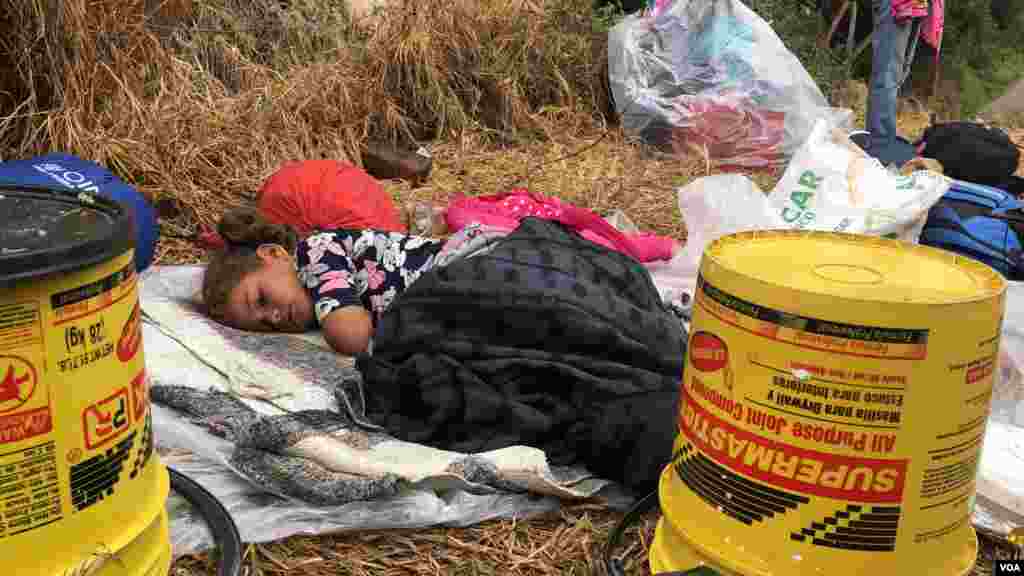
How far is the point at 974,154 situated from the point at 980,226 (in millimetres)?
956

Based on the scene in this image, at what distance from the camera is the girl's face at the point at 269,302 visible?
264 cm

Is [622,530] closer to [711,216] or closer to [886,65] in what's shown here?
[711,216]

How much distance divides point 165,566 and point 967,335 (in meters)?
1.25

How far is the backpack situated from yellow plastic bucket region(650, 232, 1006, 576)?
5.85ft

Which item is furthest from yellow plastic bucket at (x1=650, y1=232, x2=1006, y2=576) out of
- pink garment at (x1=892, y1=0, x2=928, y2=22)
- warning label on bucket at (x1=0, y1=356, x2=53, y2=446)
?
pink garment at (x1=892, y1=0, x2=928, y2=22)

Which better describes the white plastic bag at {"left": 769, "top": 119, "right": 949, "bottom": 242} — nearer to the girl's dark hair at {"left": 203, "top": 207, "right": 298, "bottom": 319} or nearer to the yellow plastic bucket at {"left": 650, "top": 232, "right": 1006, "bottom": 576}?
the girl's dark hair at {"left": 203, "top": 207, "right": 298, "bottom": 319}

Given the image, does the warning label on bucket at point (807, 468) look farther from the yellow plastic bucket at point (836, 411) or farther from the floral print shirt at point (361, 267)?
the floral print shirt at point (361, 267)

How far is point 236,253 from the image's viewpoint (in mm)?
2707

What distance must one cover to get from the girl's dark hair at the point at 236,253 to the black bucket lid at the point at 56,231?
1217mm

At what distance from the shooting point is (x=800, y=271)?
4.55 ft

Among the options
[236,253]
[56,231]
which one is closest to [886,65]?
[236,253]

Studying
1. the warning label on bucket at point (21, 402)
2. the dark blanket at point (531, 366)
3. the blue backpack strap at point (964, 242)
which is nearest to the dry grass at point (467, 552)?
Result: the dark blanket at point (531, 366)

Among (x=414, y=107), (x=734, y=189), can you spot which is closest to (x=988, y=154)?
(x=734, y=189)

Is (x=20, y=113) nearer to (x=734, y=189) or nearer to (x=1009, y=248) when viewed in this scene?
(x=734, y=189)
